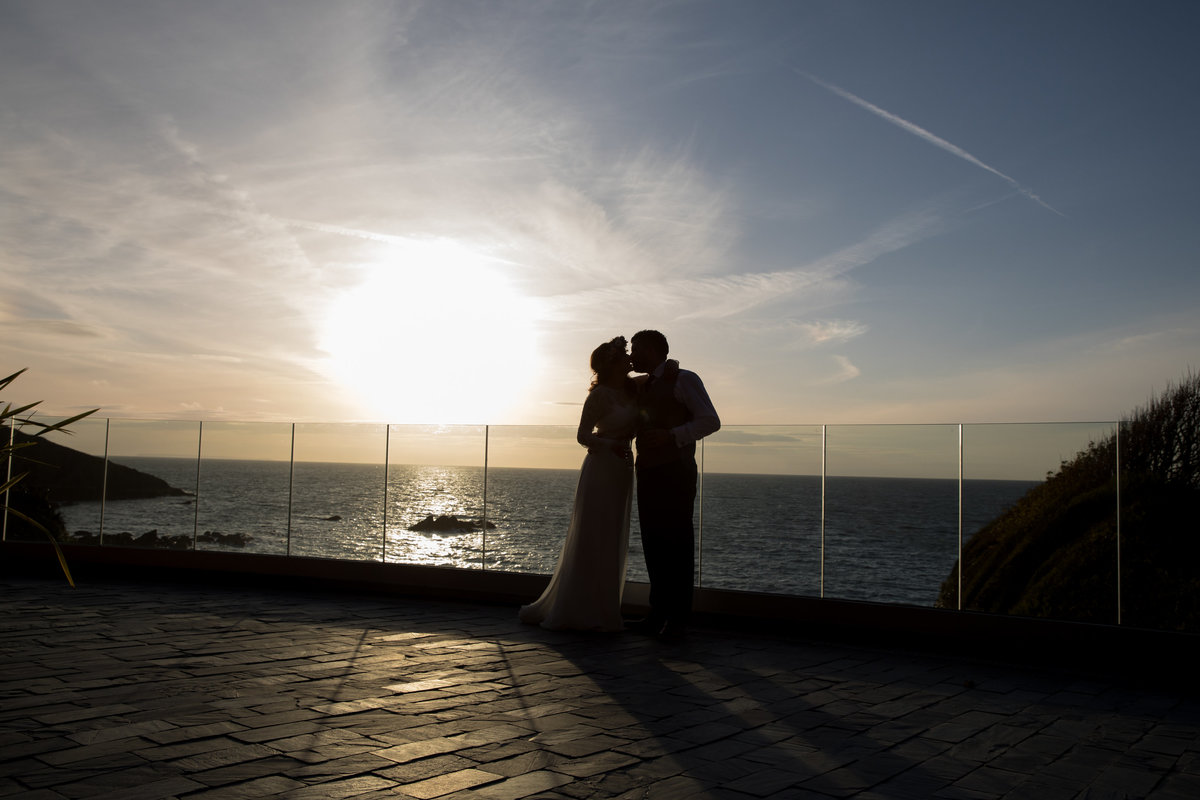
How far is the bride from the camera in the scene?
194 inches

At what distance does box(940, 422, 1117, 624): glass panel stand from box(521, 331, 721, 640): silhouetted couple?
1.77 metres

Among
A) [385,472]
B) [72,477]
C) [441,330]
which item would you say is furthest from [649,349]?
[441,330]

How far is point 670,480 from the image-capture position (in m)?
4.75

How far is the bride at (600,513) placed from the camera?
4926 mm

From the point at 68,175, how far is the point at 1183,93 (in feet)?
43.9

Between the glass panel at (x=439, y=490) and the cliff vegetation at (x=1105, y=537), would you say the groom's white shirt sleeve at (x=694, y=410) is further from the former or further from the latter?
the cliff vegetation at (x=1105, y=537)

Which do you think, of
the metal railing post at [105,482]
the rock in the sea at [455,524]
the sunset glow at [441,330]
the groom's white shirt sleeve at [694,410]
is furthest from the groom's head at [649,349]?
the metal railing post at [105,482]

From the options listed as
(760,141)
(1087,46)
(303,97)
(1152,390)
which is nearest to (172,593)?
(303,97)

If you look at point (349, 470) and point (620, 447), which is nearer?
point (620, 447)

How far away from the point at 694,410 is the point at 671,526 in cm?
69

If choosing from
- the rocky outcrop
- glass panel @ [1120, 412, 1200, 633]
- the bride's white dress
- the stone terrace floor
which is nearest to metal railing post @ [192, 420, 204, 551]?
the rocky outcrop

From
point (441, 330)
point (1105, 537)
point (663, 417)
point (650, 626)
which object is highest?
point (441, 330)

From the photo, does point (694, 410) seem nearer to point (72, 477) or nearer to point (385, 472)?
point (385, 472)

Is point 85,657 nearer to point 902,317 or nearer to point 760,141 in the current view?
point 760,141
